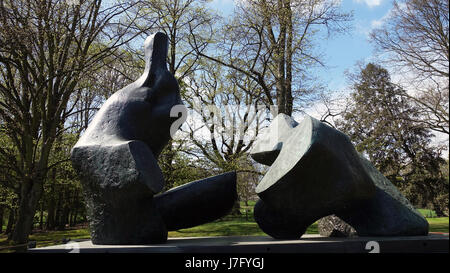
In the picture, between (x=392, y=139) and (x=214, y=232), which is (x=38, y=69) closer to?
(x=214, y=232)

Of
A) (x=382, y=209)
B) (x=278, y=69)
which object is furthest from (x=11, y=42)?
(x=382, y=209)

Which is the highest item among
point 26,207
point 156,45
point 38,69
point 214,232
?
point 38,69

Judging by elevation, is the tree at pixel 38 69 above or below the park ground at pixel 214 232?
above

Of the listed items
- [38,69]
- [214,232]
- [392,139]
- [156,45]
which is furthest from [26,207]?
[392,139]

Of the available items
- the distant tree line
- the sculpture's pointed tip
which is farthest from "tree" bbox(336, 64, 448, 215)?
the sculpture's pointed tip

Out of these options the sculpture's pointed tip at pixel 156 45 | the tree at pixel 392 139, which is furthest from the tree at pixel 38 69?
the tree at pixel 392 139

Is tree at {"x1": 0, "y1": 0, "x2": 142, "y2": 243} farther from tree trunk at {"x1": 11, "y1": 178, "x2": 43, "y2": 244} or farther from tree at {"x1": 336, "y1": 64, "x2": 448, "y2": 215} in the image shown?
tree at {"x1": 336, "y1": 64, "x2": 448, "y2": 215}

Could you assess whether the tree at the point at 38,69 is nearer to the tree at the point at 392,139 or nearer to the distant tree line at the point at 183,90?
the distant tree line at the point at 183,90

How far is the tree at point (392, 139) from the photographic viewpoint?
15.3 m

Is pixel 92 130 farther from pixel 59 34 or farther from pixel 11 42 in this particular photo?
pixel 59 34

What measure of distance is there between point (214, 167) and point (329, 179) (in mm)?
10081

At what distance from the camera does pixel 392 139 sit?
1848cm

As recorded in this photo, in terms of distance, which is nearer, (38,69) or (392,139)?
(38,69)

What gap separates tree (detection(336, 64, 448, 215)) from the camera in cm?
1531
